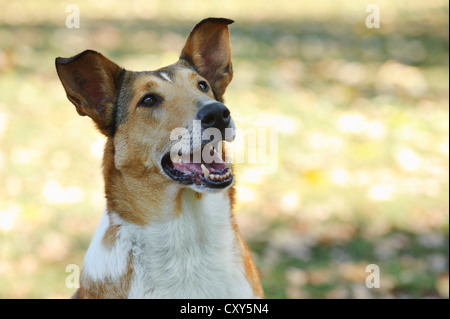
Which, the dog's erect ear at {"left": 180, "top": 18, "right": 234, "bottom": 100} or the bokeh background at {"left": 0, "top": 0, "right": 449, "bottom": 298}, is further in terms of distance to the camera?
the bokeh background at {"left": 0, "top": 0, "right": 449, "bottom": 298}

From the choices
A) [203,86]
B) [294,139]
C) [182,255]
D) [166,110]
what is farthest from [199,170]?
[294,139]

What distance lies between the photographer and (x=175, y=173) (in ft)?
12.4

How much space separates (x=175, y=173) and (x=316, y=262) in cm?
287

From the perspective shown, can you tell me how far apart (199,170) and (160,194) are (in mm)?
351

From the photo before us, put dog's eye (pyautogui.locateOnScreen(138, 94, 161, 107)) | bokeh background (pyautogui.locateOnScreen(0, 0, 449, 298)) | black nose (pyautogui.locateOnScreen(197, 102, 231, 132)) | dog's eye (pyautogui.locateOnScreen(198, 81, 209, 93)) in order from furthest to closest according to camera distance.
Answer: bokeh background (pyautogui.locateOnScreen(0, 0, 449, 298)) → dog's eye (pyautogui.locateOnScreen(198, 81, 209, 93)) → dog's eye (pyautogui.locateOnScreen(138, 94, 161, 107)) → black nose (pyautogui.locateOnScreen(197, 102, 231, 132))

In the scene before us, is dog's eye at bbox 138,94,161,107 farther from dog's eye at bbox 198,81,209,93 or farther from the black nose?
the black nose

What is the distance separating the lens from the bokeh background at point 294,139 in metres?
6.15

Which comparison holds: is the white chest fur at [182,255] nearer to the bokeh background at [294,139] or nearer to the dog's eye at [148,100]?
the dog's eye at [148,100]

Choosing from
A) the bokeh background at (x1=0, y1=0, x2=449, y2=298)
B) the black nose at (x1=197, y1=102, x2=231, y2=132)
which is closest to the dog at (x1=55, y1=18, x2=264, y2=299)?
the black nose at (x1=197, y1=102, x2=231, y2=132)

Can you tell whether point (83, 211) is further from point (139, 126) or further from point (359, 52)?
point (359, 52)

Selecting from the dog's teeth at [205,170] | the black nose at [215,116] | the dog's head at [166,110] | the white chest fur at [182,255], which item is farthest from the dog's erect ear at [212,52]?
the white chest fur at [182,255]

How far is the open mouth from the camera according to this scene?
12.0ft

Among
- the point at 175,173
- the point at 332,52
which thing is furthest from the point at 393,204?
the point at 332,52

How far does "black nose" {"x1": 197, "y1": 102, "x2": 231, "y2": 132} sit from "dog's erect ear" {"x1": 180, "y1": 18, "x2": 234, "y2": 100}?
77cm
